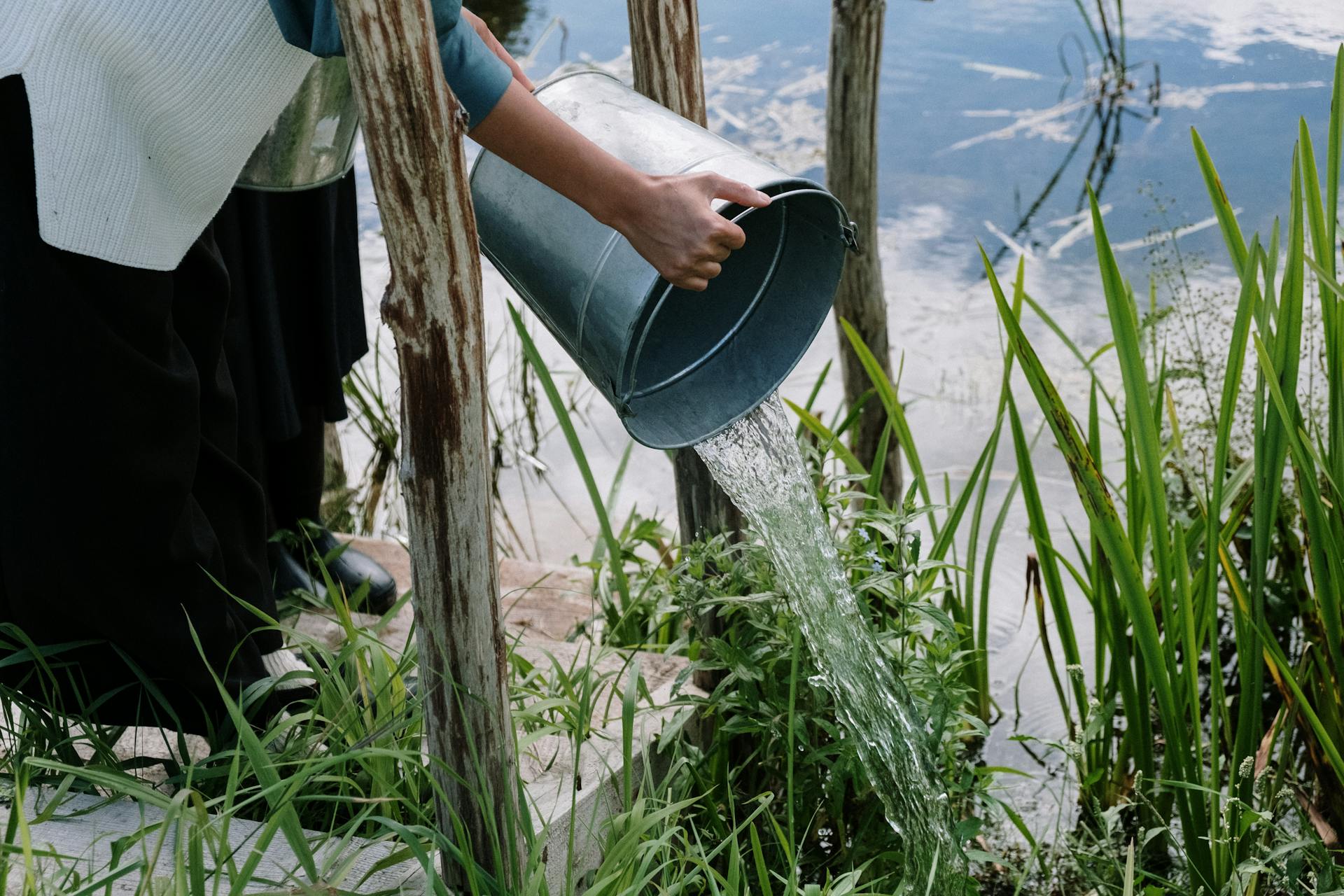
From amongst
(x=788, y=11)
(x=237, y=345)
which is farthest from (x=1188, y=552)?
(x=788, y=11)

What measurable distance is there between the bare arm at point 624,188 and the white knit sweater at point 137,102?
22 centimetres

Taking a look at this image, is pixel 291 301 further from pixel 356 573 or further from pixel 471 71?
pixel 471 71

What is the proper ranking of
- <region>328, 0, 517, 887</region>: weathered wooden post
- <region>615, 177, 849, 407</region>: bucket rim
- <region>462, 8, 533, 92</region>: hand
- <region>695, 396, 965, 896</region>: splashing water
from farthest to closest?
<region>695, 396, 965, 896</region>: splashing water → <region>462, 8, 533, 92</region>: hand → <region>615, 177, 849, 407</region>: bucket rim → <region>328, 0, 517, 887</region>: weathered wooden post

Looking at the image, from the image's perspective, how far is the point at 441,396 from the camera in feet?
3.59

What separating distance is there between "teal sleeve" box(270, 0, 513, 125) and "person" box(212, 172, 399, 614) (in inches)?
25.3

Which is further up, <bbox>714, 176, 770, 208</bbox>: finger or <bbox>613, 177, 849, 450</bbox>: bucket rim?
<bbox>714, 176, 770, 208</bbox>: finger

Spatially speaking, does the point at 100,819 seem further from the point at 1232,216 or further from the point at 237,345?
the point at 1232,216

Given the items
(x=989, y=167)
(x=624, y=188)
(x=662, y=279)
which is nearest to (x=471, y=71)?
(x=624, y=188)

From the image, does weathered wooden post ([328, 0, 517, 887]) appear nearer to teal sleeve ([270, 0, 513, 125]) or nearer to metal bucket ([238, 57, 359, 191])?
teal sleeve ([270, 0, 513, 125])

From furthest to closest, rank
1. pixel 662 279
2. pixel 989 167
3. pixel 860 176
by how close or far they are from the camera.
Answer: pixel 989 167
pixel 860 176
pixel 662 279

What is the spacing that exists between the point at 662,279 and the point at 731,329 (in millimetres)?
332

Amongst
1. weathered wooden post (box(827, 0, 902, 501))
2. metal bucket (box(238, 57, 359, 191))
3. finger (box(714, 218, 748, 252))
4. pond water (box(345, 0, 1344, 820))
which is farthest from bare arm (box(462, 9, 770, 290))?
pond water (box(345, 0, 1344, 820))

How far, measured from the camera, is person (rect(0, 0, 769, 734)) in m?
1.13

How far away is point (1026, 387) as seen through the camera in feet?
11.1
